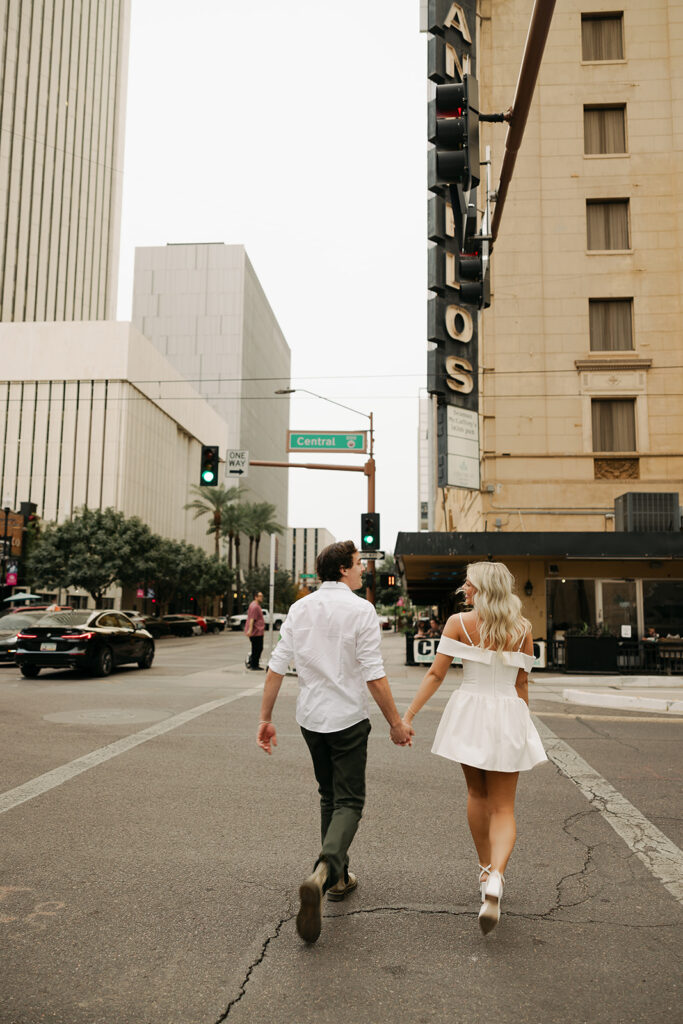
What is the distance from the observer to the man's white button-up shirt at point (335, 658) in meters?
4.22

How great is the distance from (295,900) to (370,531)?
59.9ft

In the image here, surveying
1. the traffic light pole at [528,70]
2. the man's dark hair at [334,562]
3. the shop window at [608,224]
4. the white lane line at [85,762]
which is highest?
the shop window at [608,224]

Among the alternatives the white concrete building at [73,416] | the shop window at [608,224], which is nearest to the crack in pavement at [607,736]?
the shop window at [608,224]

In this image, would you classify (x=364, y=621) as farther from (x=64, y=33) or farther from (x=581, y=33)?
(x=64, y=33)

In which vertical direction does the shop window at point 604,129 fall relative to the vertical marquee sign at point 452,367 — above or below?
above

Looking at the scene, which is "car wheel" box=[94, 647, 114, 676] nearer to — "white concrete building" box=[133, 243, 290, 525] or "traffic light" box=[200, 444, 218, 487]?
"traffic light" box=[200, 444, 218, 487]

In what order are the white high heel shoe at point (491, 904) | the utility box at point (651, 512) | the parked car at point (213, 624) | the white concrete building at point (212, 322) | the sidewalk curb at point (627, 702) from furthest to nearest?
1. the white concrete building at point (212, 322)
2. the parked car at point (213, 624)
3. the utility box at point (651, 512)
4. the sidewalk curb at point (627, 702)
5. the white high heel shoe at point (491, 904)

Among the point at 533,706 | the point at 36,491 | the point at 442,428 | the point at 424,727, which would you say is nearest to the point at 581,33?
the point at 442,428

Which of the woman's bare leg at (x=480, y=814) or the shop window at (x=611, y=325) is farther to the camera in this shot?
the shop window at (x=611, y=325)

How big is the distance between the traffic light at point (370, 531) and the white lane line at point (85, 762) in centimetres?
1084

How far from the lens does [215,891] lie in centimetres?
445

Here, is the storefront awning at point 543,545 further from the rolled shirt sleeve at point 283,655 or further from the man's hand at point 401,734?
the man's hand at point 401,734

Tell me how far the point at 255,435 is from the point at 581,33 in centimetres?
11345

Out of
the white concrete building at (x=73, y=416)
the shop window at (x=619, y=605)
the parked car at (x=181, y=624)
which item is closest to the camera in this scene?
the shop window at (x=619, y=605)
